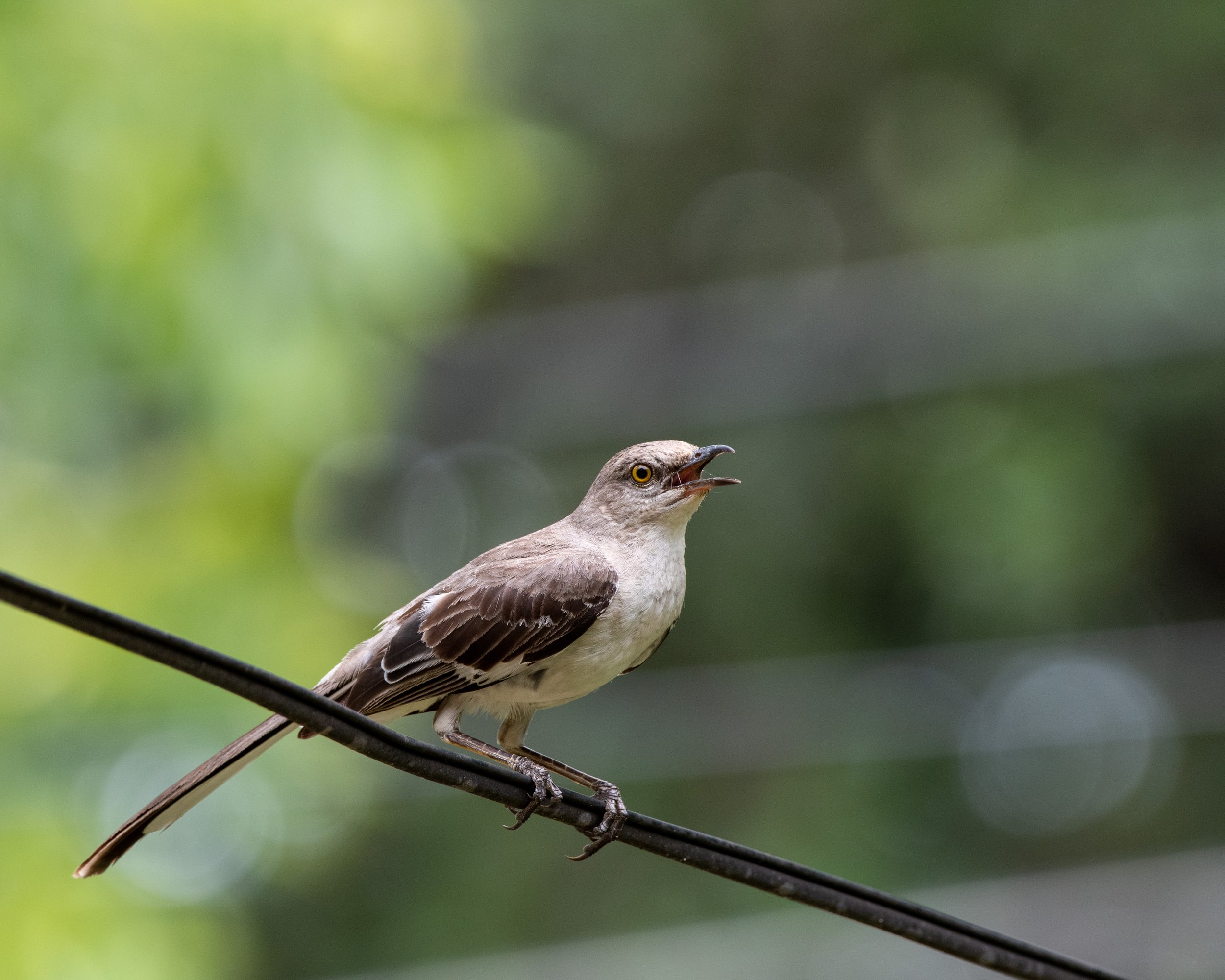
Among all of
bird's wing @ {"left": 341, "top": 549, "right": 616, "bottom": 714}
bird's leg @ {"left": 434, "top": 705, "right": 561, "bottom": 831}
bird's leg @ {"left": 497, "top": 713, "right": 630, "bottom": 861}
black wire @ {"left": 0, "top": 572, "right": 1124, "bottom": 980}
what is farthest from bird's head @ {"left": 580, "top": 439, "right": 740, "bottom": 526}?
black wire @ {"left": 0, "top": 572, "right": 1124, "bottom": 980}

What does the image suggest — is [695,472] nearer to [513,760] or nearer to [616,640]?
[616,640]

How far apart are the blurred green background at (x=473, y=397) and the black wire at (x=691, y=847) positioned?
10.9ft

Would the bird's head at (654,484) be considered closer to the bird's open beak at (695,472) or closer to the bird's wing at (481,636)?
the bird's open beak at (695,472)

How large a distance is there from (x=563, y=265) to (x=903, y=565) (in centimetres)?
454

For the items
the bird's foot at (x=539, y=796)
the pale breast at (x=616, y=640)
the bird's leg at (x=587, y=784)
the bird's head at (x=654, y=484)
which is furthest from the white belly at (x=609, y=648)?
the bird's foot at (x=539, y=796)

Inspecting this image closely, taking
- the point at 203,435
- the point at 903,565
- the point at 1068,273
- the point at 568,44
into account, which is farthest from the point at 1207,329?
the point at 203,435

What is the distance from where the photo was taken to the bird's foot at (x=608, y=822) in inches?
142

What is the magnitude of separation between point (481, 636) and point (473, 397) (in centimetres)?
784

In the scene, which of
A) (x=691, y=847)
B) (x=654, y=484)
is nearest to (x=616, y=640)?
(x=654, y=484)

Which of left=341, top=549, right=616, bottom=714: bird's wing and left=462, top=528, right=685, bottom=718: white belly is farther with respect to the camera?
left=462, top=528, right=685, bottom=718: white belly

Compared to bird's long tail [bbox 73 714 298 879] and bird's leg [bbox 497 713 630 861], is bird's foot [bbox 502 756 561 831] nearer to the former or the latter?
bird's leg [bbox 497 713 630 861]

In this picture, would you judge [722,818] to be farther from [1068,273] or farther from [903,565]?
[1068,273]

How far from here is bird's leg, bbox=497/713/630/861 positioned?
12.2 feet

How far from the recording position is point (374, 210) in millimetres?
6496
